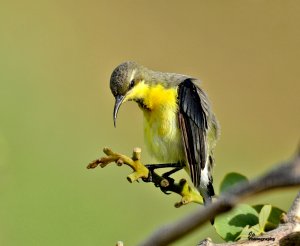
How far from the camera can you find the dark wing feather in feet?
3.57

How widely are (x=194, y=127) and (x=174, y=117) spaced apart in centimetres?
6

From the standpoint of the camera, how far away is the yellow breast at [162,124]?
1.15 meters

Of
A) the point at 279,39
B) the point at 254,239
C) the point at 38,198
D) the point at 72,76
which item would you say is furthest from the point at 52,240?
the point at 279,39

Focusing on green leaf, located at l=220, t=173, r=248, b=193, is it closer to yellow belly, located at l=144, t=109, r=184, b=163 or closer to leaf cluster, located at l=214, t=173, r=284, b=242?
leaf cluster, located at l=214, t=173, r=284, b=242

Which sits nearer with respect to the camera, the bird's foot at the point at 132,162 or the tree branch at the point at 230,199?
the tree branch at the point at 230,199

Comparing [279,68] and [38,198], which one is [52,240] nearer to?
[38,198]

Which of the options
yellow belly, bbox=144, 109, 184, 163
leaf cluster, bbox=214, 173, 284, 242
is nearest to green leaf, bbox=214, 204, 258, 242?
leaf cluster, bbox=214, 173, 284, 242

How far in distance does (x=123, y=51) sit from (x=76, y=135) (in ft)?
4.24

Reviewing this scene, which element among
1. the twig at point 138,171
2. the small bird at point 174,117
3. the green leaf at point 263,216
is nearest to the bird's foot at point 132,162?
the twig at point 138,171

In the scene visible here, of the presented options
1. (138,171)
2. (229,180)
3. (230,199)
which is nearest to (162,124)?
(229,180)

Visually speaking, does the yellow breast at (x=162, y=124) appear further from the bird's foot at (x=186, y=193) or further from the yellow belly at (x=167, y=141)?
the bird's foot at (x=186, y=193)

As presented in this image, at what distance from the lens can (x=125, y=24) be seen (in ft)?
12.6

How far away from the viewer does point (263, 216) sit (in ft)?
1.86

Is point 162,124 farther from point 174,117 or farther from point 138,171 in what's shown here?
point 138,171
